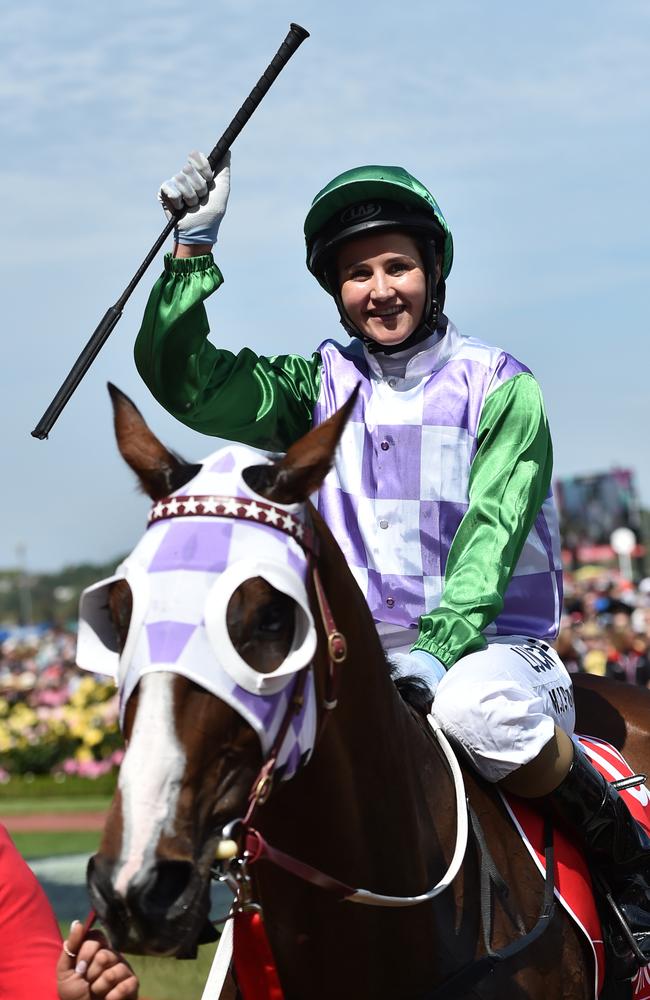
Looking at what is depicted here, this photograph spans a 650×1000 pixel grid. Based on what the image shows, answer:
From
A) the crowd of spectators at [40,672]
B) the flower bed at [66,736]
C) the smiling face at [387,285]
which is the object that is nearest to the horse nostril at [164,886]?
the smiling face at [387,285]

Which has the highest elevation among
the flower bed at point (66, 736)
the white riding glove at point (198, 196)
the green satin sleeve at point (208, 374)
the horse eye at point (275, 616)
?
the white riding glove at point (198, 196)

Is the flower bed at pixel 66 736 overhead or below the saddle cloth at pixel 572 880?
below

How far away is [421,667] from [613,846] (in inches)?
23.5

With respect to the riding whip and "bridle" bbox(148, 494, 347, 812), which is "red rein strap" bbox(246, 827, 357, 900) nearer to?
"bridle" bbox(148, 494, 347, 812)

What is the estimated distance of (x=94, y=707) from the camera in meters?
14.7

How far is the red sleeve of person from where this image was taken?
259cm

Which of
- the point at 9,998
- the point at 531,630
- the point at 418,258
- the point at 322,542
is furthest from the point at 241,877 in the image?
the point at 418,258

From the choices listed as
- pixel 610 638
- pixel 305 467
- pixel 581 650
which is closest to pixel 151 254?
pixel 305 467

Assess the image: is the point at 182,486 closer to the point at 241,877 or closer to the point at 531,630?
the point at 241,877

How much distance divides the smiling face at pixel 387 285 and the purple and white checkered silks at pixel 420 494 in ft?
0.32

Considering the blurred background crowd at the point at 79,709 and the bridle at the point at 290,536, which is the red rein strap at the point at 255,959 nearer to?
the bridle at the point at 290,536

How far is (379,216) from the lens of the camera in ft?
10.6

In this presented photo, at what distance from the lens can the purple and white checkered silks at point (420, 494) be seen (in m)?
3.12

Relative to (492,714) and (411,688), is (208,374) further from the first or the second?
(492,714)
